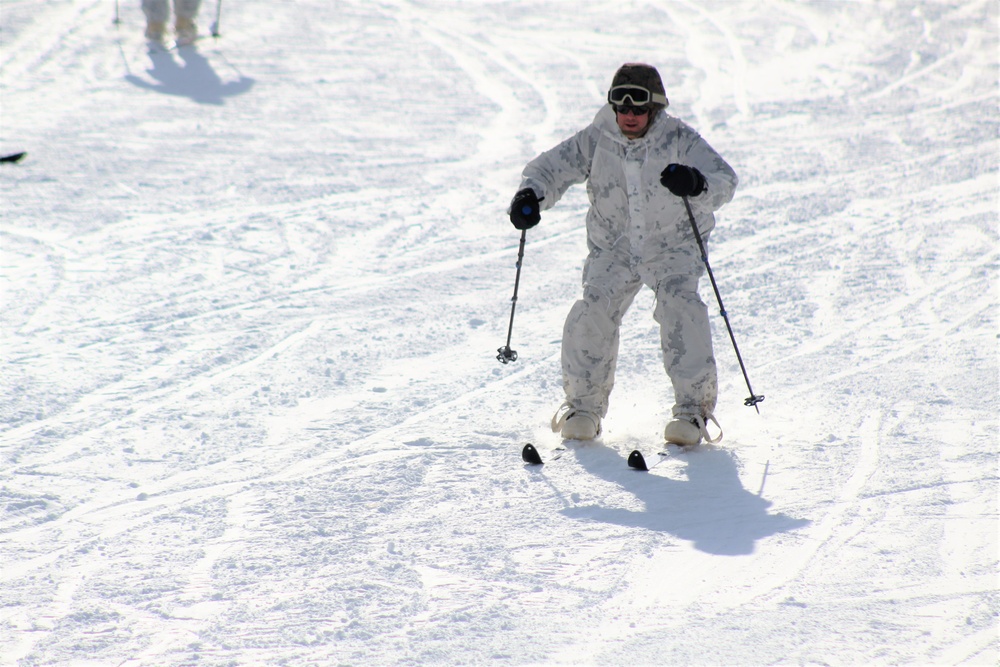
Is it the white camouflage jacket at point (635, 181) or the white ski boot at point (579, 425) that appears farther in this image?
the white ski boot at point (579, 425)

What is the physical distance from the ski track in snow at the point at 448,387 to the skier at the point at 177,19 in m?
0.77

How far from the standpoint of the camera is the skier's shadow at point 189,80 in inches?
444

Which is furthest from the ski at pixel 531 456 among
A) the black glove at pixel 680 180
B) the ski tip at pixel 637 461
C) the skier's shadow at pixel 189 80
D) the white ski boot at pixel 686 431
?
the skier's shadow at pixel 189 80

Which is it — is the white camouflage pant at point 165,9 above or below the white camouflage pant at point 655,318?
above

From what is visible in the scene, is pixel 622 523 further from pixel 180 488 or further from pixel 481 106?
pixel 481 106

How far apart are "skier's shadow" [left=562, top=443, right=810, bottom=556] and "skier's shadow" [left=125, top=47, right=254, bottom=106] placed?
7.90 m

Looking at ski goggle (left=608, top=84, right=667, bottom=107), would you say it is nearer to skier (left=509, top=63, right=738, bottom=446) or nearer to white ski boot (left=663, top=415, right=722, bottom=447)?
skier (left=509, top=63, right=738, bottom=446)

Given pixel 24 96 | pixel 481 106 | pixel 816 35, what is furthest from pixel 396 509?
pixel 816 35

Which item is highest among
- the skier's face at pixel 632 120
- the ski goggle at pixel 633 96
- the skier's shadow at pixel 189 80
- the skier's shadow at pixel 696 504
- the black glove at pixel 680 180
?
the skier's shadow at pixel 189 80

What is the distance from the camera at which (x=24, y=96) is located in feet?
35.4

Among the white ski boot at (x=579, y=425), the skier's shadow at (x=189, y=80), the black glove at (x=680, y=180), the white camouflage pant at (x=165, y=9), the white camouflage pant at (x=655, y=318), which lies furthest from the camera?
the white camouflage pant at (x=165, y=9)

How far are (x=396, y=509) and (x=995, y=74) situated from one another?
34.8 feet

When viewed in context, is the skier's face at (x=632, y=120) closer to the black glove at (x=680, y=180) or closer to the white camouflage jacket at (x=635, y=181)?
the white camouflage jacket at (x=635, y=181)

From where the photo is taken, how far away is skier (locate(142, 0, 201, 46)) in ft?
41.3
